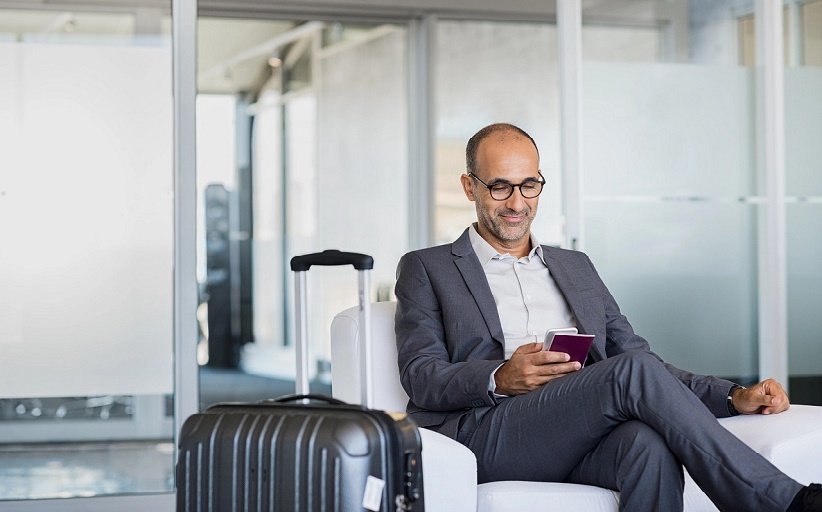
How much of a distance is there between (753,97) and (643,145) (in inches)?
22.2

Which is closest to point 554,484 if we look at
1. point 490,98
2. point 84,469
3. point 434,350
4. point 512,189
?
point 434,350

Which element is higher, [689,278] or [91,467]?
[689,278]

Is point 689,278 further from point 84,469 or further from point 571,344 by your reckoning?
point 84,469

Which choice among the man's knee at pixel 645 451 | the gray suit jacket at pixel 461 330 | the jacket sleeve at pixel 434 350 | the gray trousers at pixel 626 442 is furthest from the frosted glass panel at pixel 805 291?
the man's knee at pixel 645 451

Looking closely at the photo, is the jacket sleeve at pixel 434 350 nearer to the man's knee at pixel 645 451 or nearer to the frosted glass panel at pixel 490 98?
the man's knee at pixel 645 451

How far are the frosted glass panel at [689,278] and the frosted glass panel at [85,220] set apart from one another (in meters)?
1.77

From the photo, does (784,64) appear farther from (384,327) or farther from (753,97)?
(384,327)

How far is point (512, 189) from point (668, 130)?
6.42 feet

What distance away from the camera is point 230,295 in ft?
29.2

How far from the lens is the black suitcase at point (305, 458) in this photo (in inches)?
71.2

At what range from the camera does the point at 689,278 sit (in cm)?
446

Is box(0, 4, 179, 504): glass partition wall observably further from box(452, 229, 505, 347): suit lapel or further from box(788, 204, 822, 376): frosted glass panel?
box(788, 204, 822, 376): frosted glass panel

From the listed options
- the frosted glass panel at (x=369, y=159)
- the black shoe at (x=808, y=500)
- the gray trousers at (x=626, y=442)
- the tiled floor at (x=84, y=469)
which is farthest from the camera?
the frosted glass panel at (x=369, y=159)

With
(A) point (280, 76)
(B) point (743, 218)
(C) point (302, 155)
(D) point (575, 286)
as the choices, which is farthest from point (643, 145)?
(A) point (280, 76)
